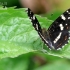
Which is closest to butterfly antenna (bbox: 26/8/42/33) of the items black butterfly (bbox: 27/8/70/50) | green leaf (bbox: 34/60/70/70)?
black butterfly (bbox: 27/8/70/50)

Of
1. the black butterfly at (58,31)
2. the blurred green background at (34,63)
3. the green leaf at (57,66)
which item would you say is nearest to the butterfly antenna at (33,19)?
the black butterfly at (58,31)

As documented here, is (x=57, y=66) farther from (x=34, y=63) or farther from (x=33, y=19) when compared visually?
(x=33, y=19)

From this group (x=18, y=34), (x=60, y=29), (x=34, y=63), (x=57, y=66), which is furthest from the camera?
(x=34, y=63)

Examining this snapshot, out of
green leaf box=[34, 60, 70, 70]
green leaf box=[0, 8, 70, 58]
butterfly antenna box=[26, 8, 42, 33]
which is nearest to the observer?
green leaf box=[0, 8, 70, 58]

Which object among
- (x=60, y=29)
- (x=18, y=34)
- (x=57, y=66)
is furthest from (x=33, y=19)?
(x=57, y=66)

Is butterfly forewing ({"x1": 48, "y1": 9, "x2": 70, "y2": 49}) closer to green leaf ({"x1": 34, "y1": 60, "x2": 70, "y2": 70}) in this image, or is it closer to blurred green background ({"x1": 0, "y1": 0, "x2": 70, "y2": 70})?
blurred green background ({"x1": 0, "y1": 0, "x2": 70, "y2": 70})

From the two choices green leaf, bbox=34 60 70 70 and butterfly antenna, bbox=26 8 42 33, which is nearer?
butterfly antenna, bbox=26 8 42 33

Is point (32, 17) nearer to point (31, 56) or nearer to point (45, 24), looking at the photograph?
point (45, 24)

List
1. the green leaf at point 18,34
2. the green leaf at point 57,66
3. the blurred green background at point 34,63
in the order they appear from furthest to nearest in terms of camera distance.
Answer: the green leaf at point 57,66 < the blurred green background at point 34,63 < the green leaf at point 18,34

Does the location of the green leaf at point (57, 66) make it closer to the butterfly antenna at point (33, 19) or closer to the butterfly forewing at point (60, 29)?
the butterfly forewing at point (60, 29)
